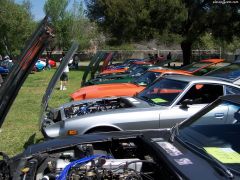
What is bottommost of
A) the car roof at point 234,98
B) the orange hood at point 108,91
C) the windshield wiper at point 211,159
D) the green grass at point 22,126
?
the green grass at point 22,126

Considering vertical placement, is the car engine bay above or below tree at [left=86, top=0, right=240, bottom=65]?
below

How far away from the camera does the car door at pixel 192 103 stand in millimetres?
6574

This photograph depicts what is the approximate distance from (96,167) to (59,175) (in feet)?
1.02

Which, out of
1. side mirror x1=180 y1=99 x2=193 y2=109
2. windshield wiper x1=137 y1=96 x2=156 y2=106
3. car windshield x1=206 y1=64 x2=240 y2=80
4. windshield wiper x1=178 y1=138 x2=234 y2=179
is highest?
windshield wiper x1=178 y1=138 x2=234 y2=179

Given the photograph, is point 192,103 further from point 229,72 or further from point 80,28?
point 80,28

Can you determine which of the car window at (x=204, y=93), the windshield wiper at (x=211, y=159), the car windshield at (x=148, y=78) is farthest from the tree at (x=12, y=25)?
the windshield wiper at (x=211, y=159)

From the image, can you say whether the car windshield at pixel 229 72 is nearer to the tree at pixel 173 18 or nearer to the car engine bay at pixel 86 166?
the car engine bay at pixel 86 166

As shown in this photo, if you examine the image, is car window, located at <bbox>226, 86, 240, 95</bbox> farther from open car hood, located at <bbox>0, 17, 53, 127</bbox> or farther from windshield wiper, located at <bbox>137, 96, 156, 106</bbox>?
open car hood, located at <bbox>0, 17, 53, 127</bbox>

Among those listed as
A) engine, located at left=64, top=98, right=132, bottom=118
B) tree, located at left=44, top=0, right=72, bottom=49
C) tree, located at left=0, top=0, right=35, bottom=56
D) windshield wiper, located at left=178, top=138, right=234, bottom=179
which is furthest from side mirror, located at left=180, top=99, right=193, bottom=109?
tree, located at left=44, top=0, right=72, bottom=49

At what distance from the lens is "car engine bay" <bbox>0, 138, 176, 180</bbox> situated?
10.7 ft

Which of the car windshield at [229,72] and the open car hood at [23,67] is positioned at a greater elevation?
the open car hood at [23,67]

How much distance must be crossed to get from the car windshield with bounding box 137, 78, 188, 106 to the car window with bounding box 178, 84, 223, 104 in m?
0.23

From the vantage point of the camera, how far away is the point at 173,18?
102 ft

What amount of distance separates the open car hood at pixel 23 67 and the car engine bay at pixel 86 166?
0.77 meters
